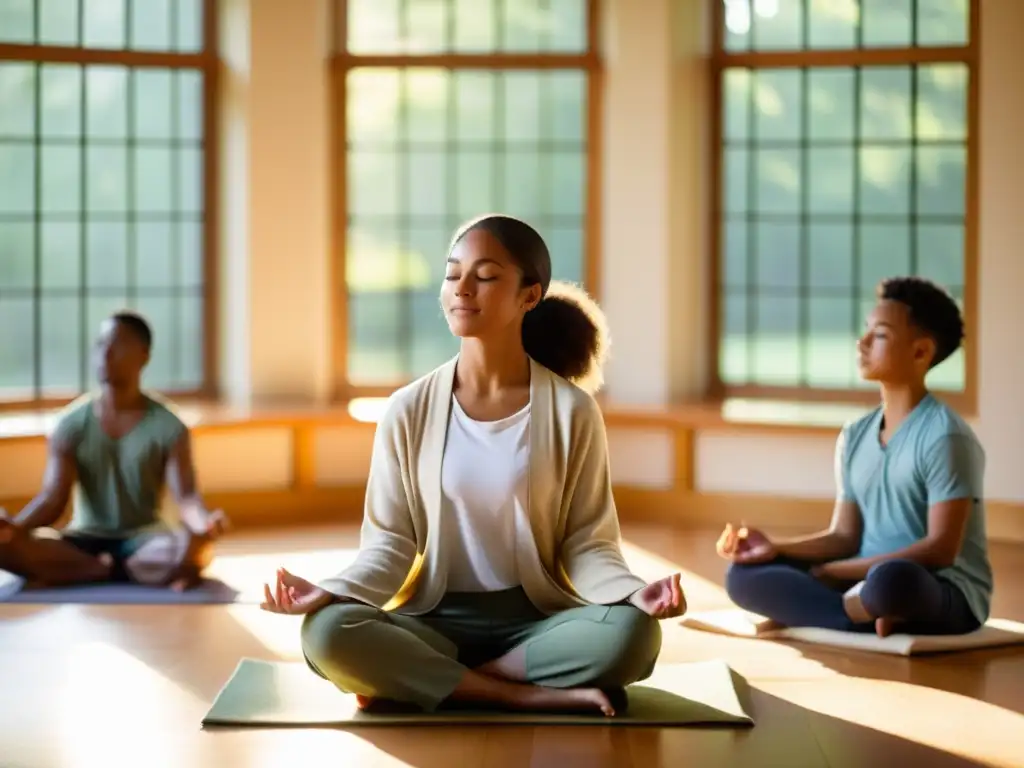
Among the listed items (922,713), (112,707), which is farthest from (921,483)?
(112,707)

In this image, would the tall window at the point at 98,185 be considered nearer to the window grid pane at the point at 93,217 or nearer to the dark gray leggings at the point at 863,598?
the window grid pane at the point at 93,217

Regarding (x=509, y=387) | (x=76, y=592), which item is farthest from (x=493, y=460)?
(x=76, y=592)

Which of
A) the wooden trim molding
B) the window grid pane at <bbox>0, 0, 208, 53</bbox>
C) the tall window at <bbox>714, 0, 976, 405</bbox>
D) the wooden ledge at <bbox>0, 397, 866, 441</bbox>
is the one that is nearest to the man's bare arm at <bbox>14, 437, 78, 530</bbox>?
the wooden ledge at <bbox>0, 397, 866, 441</bbox>

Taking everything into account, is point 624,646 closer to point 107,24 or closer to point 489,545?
point 489,545

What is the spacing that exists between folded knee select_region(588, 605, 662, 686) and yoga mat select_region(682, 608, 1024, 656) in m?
0.96

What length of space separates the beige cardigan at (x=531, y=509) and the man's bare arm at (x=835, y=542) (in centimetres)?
95

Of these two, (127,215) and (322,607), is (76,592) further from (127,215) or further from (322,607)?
(127,215)

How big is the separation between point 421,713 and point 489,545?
15.0 inches

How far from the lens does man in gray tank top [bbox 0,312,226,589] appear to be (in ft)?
16.1

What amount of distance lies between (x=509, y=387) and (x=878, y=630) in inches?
49.9

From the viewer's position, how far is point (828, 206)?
675 cm

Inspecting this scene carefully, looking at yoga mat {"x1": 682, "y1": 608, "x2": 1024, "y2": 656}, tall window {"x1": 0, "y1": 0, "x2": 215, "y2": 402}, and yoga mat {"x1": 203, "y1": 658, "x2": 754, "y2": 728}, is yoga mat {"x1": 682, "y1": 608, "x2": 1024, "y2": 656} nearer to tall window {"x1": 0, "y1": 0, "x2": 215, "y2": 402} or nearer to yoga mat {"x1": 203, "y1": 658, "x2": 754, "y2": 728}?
yoga mat {"x1": 203, "y1": 658, "x2": 754, "y2": 728}

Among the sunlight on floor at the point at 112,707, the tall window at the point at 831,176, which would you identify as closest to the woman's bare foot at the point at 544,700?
the sunlight on floor at the point at 112,707

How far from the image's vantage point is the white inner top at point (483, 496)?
346cm
